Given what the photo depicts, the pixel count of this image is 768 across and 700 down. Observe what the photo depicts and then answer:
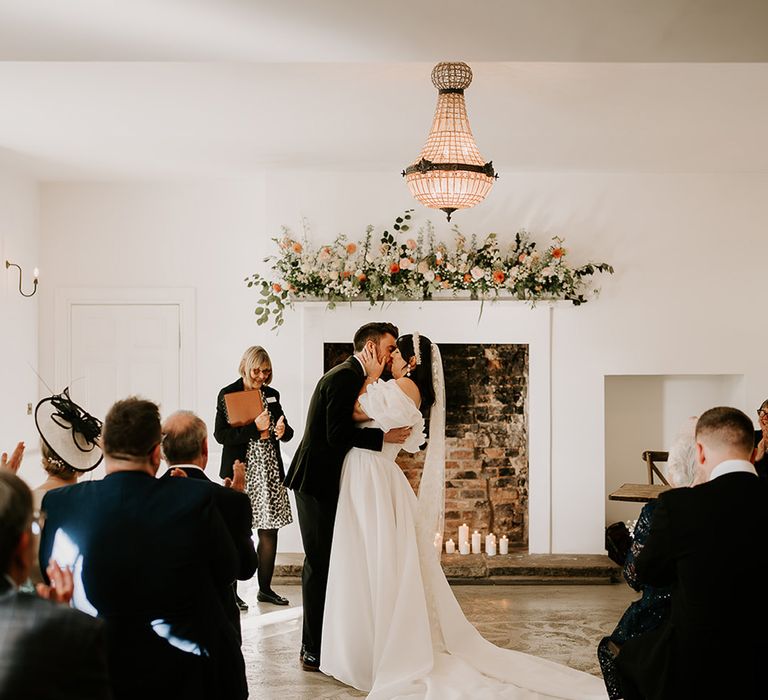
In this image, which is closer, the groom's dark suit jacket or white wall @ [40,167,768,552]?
the groom's dark suit jacket

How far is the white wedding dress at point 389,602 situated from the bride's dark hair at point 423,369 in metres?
0.25

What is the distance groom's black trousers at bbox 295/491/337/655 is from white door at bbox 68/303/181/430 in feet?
9.66

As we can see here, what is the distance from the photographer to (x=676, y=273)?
6.17 m

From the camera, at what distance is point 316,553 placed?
4.02 metres

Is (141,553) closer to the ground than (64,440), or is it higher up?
closer to the ground

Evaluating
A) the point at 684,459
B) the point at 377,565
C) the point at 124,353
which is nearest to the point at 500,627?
the point at 377,565

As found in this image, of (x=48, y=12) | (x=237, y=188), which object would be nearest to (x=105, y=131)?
(x=237, y=188)

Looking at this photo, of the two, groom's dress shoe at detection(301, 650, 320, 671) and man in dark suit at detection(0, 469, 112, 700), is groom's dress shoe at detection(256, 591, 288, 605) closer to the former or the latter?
groom's dress shoe at detection(301, 650, 320, 671)

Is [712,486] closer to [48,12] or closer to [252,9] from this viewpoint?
[252,9]

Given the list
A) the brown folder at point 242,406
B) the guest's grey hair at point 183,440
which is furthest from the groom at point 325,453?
the guest's grey hair at point 183,440

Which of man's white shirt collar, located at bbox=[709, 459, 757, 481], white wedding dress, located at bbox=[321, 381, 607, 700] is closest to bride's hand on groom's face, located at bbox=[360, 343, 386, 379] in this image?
white wedding dress, located at bbox=[321, 381, 607, 700]

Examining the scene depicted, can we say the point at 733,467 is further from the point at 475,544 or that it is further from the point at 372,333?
the point at 475,544

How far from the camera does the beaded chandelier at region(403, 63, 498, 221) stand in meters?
4.13

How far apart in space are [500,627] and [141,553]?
10.4 feet
